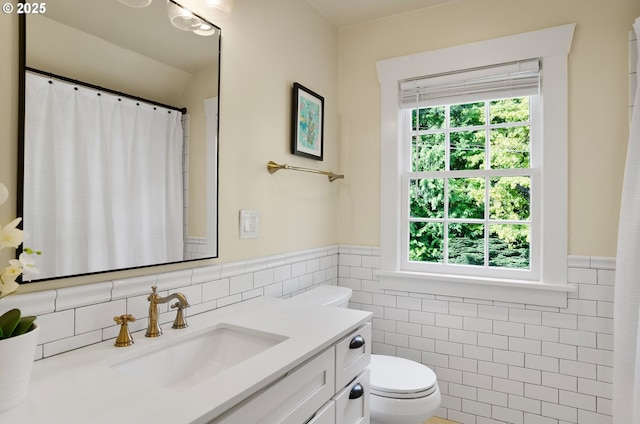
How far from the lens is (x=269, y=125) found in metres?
1.98

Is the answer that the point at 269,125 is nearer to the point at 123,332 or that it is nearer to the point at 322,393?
the point at 123,332

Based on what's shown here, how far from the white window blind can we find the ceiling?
1.49ft

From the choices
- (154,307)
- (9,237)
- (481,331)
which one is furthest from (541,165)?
(9,237)

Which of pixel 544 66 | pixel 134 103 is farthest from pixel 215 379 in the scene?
pixel 544 66

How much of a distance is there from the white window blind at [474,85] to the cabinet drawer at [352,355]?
1.53 m

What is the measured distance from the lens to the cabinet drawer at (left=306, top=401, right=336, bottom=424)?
1.18 m

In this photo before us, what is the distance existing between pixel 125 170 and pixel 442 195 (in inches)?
73.5

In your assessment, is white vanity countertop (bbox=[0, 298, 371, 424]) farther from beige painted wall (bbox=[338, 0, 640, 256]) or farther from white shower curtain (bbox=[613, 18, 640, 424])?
beige painted wall (bbox=[338, 0, 640, 256])

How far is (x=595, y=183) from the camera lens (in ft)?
6.42

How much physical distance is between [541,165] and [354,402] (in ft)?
5.35

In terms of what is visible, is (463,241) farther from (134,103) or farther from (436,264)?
(134,103)

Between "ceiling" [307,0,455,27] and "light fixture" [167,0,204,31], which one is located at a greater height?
"ceiling" [307,0,455,27]

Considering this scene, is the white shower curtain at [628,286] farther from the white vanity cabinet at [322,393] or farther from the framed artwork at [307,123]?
the framed artwork at [307,123]

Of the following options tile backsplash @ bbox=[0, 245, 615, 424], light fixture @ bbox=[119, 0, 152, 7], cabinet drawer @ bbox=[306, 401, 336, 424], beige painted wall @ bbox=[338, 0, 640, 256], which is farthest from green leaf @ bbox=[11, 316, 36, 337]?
beige painted wall @ bbox=[338, 0, 640, 256]
